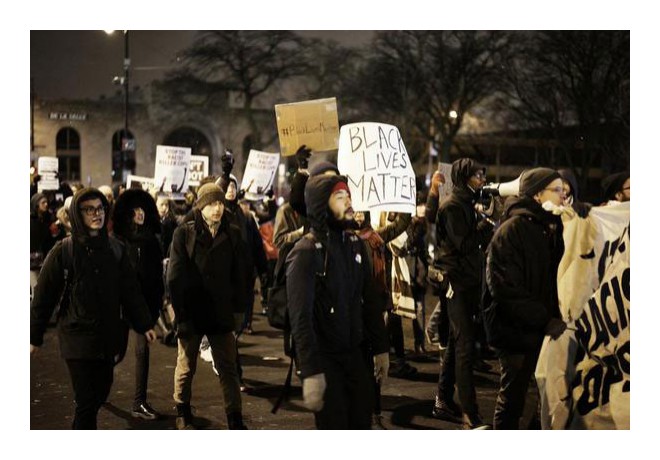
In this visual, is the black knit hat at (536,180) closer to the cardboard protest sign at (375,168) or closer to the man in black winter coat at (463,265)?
the man in black winter coat at (463,265)

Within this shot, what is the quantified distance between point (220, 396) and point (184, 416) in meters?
1.10

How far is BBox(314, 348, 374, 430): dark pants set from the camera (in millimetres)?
4742

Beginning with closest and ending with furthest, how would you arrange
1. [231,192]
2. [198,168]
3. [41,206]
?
[231,192], [41,206], [198,168]

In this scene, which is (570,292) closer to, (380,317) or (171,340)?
(380,317)

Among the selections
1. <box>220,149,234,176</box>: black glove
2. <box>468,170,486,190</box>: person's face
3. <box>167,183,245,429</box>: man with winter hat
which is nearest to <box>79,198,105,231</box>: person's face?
<box>167,183,245,429</box>: man with winter hat

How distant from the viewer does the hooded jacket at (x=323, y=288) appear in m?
4.69

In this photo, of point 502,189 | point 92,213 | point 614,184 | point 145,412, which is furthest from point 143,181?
point 92,213

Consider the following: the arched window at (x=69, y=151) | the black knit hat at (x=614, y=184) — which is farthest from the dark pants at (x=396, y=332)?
the arched window at (x=69, y=151)

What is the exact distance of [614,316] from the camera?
5711 mm

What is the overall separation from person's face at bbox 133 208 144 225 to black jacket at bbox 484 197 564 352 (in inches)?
129

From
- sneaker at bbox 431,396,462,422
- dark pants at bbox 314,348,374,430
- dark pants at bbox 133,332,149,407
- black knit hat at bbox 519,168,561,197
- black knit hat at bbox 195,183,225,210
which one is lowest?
sneaker at bbox 431,396,462,422

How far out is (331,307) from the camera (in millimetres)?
4816

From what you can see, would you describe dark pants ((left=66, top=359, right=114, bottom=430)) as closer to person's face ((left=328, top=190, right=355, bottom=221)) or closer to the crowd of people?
the crowd of people

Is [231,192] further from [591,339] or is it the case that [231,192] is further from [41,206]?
[41,206]
